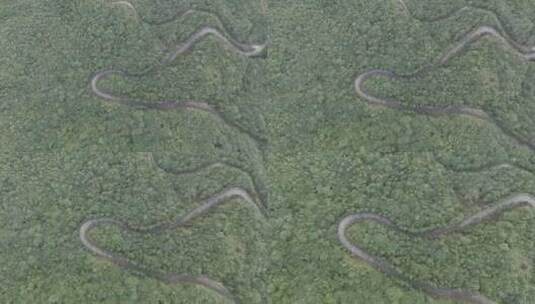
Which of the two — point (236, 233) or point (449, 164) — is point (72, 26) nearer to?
point (236, 233)

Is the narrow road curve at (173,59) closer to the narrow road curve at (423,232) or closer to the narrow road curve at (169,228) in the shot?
the narrow road curve at (169,228)

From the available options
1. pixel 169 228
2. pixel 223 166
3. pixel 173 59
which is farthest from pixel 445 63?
pixel 169 228

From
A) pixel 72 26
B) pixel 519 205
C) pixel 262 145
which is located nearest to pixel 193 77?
pixel 262 145

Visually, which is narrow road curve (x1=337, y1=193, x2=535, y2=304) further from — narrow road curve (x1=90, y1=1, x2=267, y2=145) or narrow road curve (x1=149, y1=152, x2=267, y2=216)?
narrow road curve (x1=90, y1=1, x2=267, y2=145)

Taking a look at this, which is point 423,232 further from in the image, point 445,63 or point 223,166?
point 223,166

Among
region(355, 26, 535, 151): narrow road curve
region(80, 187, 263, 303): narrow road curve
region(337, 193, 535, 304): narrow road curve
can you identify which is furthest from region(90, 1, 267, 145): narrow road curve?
region(337, 193, 535, 304): narrow road curve

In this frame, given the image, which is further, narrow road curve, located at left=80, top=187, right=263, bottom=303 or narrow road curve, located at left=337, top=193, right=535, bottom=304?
narrow road curve, located at left=80, top=187, right=263, bottom=303

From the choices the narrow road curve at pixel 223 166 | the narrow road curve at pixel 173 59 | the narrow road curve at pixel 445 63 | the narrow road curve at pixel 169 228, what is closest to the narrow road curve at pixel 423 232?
the narrow road curve at pixel 445 63
